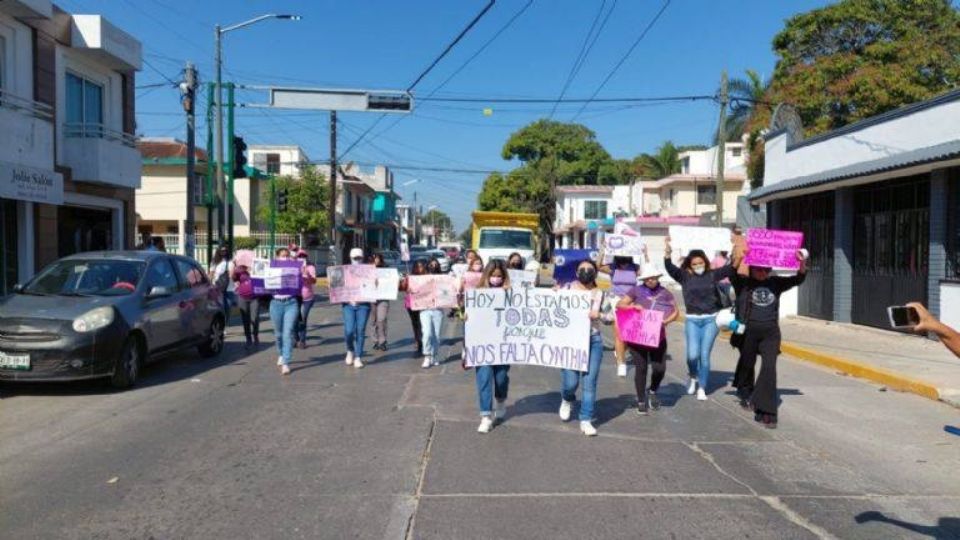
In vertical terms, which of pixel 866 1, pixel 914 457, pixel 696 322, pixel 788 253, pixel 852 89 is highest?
pixel 866 1

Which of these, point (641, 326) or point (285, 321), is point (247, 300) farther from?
point (641, 326)

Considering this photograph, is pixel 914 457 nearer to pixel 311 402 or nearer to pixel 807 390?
pixel 807 390

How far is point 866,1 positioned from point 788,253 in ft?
74.4

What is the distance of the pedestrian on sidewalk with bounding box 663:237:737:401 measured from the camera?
30.6ft

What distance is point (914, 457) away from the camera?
23.3ft

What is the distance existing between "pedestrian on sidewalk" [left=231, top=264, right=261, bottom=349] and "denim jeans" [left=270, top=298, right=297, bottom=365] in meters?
2.62

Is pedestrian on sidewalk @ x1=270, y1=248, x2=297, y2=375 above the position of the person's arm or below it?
below

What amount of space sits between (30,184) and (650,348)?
12338 millimetres

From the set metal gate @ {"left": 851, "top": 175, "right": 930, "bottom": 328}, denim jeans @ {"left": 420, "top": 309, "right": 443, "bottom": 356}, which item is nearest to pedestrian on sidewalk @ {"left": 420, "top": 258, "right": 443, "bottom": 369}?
denim jeans @ {"left": 420, "top": 309, "right": 443, "bottom": 356}

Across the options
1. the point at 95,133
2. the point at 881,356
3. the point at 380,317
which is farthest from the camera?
the point at 95,133

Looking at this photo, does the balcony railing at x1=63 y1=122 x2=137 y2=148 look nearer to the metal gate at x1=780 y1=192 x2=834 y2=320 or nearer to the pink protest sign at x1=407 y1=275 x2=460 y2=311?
the pink protest sign at x1=407 y1=275 x2=460 y2=311

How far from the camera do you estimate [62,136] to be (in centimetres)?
1786

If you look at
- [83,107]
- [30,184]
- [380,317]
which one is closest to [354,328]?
[380,317]

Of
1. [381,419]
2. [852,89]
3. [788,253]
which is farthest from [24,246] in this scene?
[852,89]
